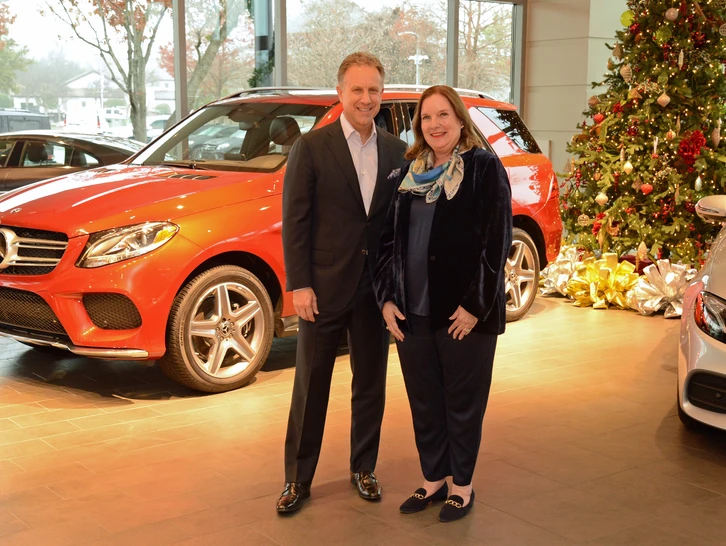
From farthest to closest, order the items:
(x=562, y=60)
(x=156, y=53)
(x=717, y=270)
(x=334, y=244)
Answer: (x=562, y=60) → (x=156, y=53) → (x=717, y=270) → (x=334, y=244)

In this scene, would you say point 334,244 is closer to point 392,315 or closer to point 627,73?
point 392,315

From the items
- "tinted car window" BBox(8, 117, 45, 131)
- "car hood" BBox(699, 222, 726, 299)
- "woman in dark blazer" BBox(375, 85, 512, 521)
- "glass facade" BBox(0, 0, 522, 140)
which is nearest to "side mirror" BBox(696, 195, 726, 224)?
"car hood" BBox(699, 222, 726, 299)

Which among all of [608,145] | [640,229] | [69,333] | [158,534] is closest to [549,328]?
[640,229]

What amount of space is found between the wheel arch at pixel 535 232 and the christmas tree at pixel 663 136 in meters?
1.26

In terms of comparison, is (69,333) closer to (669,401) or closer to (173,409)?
(173,409)

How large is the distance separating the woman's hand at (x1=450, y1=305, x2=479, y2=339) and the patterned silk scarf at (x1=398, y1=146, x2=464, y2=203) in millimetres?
430

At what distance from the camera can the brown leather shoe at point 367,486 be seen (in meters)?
3.98

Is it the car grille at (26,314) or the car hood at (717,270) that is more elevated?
the car hood at (717,270)

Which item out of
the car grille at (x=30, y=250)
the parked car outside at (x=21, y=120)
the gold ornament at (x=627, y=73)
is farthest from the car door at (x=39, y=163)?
the gold ornament at (x=627, y=73)

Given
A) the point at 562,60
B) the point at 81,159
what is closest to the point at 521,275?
the point at 81,159

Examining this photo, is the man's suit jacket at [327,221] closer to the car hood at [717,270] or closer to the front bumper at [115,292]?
the front bumper at [115,292]

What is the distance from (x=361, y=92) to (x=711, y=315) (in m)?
2.10

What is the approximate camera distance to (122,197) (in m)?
5.52

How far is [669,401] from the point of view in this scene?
5598 mm
